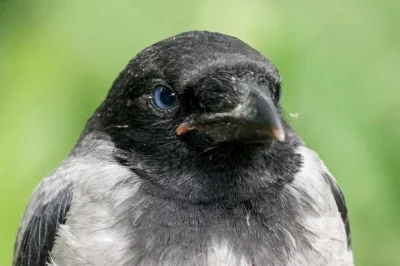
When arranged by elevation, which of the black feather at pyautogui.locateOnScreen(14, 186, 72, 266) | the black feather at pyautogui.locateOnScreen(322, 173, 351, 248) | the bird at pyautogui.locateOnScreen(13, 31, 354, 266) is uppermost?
the black feather at pyautogui.locateOnScreen(322, 173, 351, 248)

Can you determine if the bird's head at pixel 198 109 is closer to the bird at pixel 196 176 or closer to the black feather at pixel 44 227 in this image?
the bird at pixel 196 176

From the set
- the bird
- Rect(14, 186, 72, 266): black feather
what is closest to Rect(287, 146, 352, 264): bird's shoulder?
the bird

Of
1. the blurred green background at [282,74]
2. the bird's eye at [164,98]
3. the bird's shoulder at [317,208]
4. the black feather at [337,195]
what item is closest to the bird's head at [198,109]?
the bird's eye at [164,98]

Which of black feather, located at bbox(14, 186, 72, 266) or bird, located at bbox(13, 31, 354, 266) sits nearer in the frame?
bird, located at bbox(13, 31, 354, 266)

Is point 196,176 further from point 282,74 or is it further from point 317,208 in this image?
point 282,74

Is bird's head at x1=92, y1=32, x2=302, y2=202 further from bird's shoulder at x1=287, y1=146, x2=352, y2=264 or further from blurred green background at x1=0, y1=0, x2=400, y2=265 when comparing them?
blurred green background at x1=0, y1=0, x2=400, y2=265

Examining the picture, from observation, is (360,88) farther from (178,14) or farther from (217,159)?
(217,159)

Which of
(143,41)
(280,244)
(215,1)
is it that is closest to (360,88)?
(215,1)
